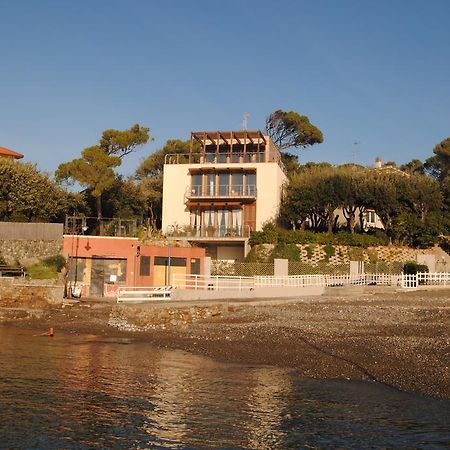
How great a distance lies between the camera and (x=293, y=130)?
70.3 metres

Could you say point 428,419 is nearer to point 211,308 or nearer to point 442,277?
point 211,308

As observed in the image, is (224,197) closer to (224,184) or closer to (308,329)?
(224,184)

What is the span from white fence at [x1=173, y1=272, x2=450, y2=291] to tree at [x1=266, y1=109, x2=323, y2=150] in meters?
32.9

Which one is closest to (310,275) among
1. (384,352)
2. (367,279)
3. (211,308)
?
(367,279)

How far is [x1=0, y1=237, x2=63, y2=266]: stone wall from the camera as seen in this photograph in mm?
40062

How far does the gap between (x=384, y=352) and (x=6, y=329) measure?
17.0 metres

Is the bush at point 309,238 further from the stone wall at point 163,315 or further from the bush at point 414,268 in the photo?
the stone wall at point 163,315

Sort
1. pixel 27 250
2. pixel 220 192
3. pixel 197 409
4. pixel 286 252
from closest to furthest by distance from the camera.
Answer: pixel 197 409, pixel 27 250, pixel 286 252, pixel 220 192

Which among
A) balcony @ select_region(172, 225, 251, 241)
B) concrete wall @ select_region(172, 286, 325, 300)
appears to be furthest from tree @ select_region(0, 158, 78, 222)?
concrete wall @ select_region(172, 286, 325, 300)

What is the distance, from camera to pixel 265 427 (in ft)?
37.0

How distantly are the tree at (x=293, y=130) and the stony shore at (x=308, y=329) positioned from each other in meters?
37.2

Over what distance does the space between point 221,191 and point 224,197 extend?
1.13 m

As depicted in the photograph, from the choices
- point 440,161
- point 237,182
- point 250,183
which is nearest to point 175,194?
point 237,182

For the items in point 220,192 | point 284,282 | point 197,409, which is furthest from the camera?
point 220,192
